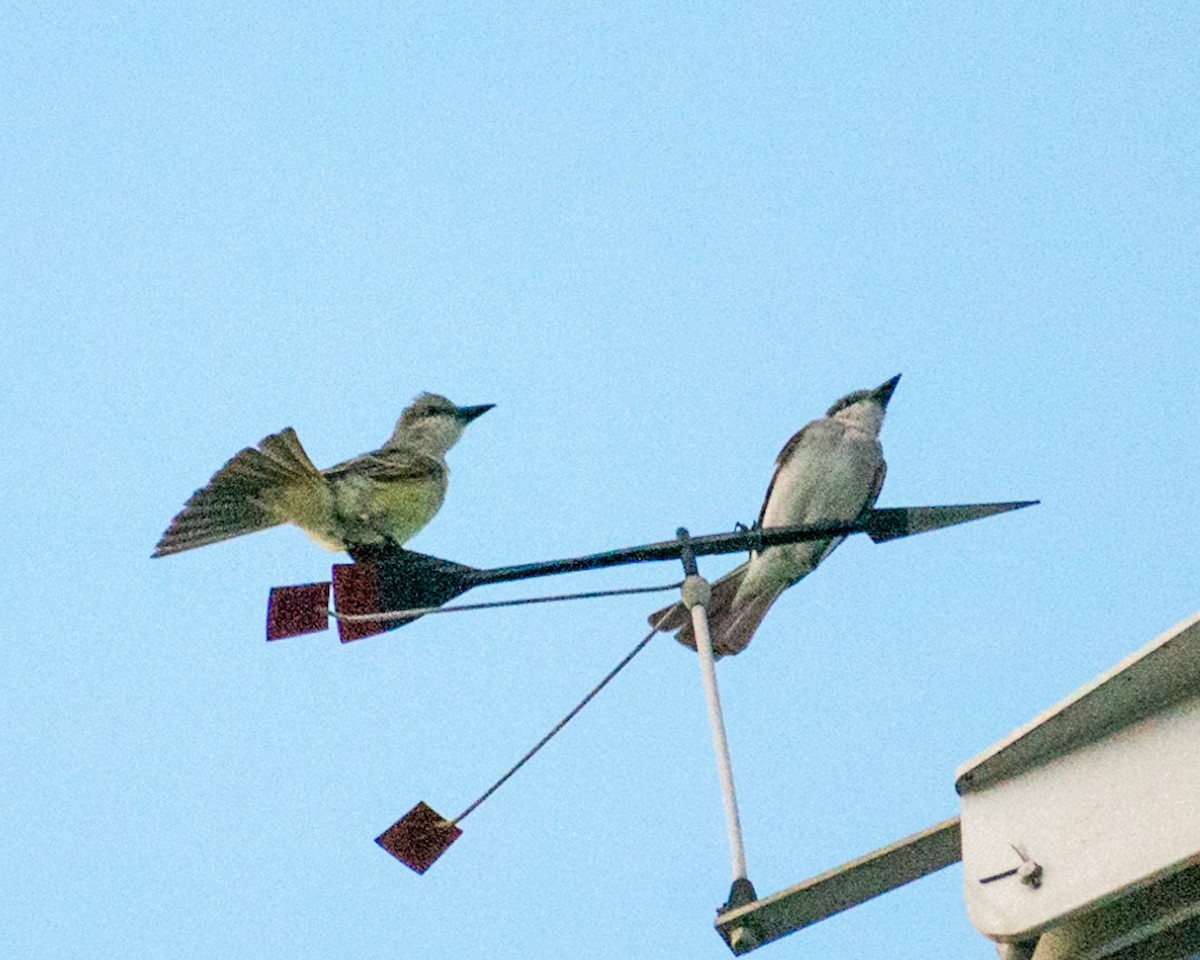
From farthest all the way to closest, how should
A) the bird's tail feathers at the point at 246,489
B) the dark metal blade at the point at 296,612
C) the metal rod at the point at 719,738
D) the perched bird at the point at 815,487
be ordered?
the perched bird at the point at 815,487
the bird's tail feathers at the point at 246,489
the dark metal blade at the point at 296,612
the metal rod at the point at 719,738

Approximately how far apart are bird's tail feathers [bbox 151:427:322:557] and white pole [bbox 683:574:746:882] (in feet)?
7.44

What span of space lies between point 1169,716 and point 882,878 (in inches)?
19.4

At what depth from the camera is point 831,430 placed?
6.77 metres

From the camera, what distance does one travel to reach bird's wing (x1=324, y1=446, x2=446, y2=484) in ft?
19.7

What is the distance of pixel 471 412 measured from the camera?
282 inches

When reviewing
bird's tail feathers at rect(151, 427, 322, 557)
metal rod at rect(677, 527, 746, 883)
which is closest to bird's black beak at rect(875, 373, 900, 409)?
bird's tail feathers at rect(151, 427, 322, 557)

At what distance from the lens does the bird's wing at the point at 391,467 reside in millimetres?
5992

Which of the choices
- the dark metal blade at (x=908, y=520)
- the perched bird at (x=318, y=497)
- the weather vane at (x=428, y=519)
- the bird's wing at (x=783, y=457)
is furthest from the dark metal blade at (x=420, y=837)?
the bird's wing at (x=783, y=457)

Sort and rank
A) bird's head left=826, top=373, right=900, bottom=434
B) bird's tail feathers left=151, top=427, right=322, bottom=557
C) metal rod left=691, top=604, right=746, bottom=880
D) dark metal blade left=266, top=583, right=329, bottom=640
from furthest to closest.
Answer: bird's head left=826, top=373, right=900, bottom=434
bird's tail feathers left=151, top=427, right=322, bottom=557
dark metal blade left=266, top=583, right=329, bottom=640
metal rod left=691, top=604, right=746, bottom=880

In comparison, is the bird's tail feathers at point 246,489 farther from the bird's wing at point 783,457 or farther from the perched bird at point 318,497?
the bird's wing at point 783,457

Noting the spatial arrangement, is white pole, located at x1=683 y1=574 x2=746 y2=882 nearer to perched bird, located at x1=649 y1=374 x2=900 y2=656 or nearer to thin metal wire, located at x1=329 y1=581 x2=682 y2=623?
thin metal wire, located at x1=329 y1=581 x2=682 y2=623

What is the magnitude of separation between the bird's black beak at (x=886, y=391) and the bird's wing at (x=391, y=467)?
184cm

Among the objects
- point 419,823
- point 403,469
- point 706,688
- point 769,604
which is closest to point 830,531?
point 706,688

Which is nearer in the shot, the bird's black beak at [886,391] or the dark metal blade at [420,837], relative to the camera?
the dark metal blade at [420,837]
